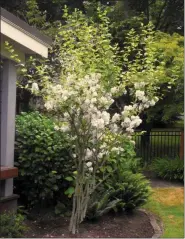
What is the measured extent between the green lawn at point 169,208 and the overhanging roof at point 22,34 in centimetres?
345

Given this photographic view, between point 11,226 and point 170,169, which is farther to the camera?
point 170,169

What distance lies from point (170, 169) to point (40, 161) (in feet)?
18.7

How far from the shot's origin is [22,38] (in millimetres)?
5746

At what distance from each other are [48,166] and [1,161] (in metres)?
0.75

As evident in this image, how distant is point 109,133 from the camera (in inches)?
240

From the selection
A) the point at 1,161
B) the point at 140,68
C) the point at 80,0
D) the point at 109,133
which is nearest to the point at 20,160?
the point at 1,161

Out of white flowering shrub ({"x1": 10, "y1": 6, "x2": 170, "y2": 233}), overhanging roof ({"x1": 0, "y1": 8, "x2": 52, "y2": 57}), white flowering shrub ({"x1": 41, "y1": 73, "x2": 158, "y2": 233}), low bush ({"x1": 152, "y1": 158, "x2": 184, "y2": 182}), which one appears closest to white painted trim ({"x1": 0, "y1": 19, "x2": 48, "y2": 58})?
overhanging roof ({"x1": 0, "y1": 8, "x2": 52, "y2": 57})

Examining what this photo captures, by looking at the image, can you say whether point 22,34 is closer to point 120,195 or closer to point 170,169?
point 120,195

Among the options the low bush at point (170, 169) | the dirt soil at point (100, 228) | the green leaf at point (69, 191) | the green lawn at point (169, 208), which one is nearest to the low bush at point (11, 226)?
the dirt soil at point (100, 228)

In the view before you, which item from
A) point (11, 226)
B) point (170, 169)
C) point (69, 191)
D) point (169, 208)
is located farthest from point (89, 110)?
point (170, 169)

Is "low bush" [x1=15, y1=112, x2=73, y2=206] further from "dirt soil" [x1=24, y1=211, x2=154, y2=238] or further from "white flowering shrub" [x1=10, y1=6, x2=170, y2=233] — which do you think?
"dirt soil" [x1=24, y1=211, x2=154, y2=238]

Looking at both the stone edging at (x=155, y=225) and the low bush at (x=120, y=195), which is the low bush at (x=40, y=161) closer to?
the low bush at (x=120, y=195)

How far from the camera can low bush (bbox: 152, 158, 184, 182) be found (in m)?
11.0

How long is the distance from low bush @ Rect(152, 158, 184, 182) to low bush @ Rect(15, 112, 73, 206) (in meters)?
5.01
